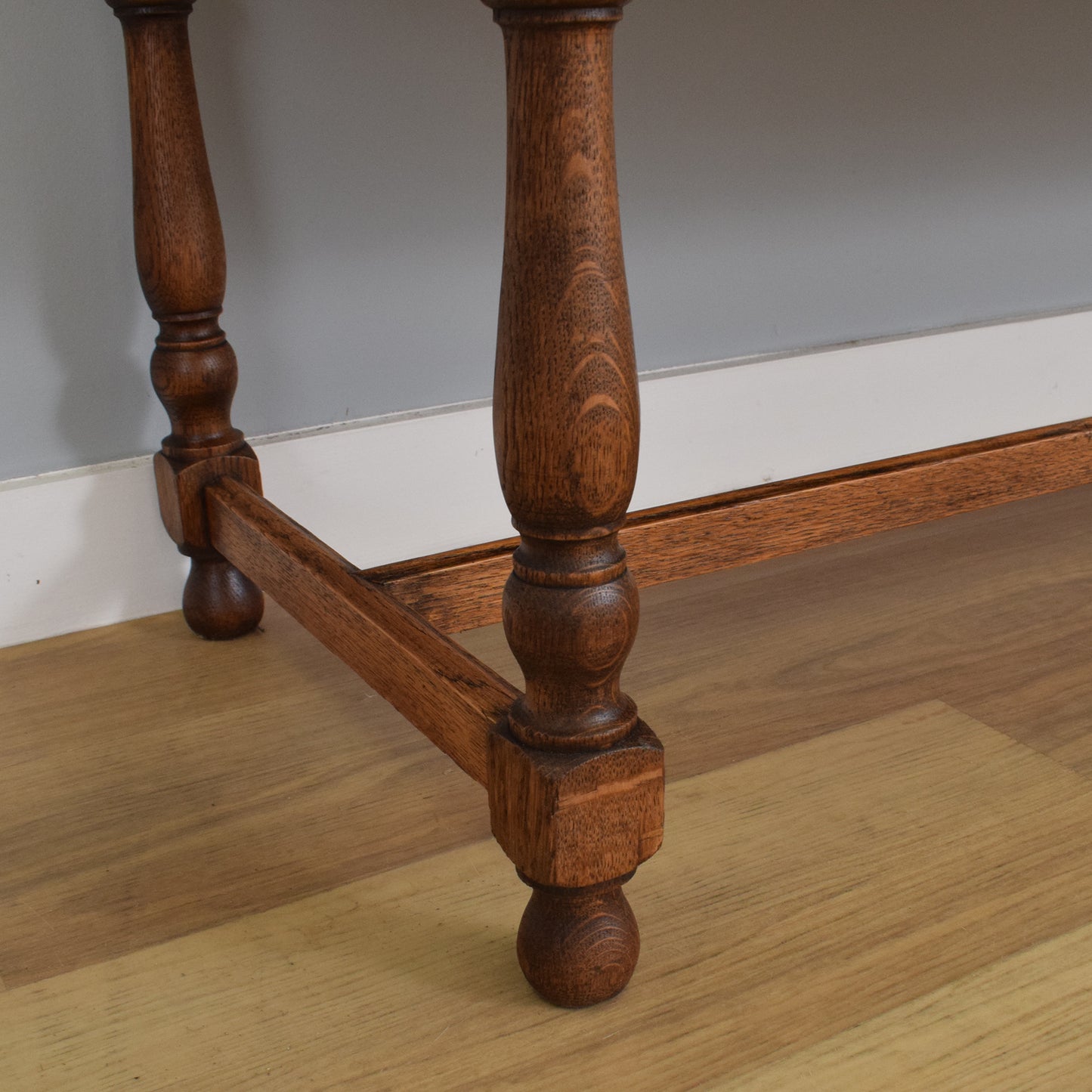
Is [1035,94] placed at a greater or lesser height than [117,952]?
greater

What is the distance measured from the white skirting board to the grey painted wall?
3 centimetres

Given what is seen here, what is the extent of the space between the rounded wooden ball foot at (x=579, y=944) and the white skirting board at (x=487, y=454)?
22.1 inches

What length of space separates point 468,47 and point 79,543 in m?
0.48

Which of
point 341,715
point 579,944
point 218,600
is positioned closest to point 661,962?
point 579,944

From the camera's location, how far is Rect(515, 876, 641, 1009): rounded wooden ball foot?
57cm

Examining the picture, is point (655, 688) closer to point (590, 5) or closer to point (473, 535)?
point (473, 535)

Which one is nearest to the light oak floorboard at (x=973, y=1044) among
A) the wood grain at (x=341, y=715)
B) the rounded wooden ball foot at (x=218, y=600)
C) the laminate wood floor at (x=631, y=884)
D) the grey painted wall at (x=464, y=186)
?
the laminate wood floor at (x=631, y=884)

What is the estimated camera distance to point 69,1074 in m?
0.55

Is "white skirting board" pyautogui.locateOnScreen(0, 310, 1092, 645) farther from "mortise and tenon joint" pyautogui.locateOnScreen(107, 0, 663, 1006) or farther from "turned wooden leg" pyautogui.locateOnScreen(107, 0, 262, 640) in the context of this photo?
"mortise and tenon joint" pyautogui.locateOnScreen(107, 0, 663, 1006)

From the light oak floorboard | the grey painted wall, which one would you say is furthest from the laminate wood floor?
the grey painted wall

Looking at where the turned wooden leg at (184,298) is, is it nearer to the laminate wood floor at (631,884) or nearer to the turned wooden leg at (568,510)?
the laminate wood floor at (631,884)

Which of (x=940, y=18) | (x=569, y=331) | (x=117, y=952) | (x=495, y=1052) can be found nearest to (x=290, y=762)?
(x=117, y=952)

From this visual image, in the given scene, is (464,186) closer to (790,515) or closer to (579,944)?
(790,515)

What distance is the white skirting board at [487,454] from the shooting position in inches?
39.7
